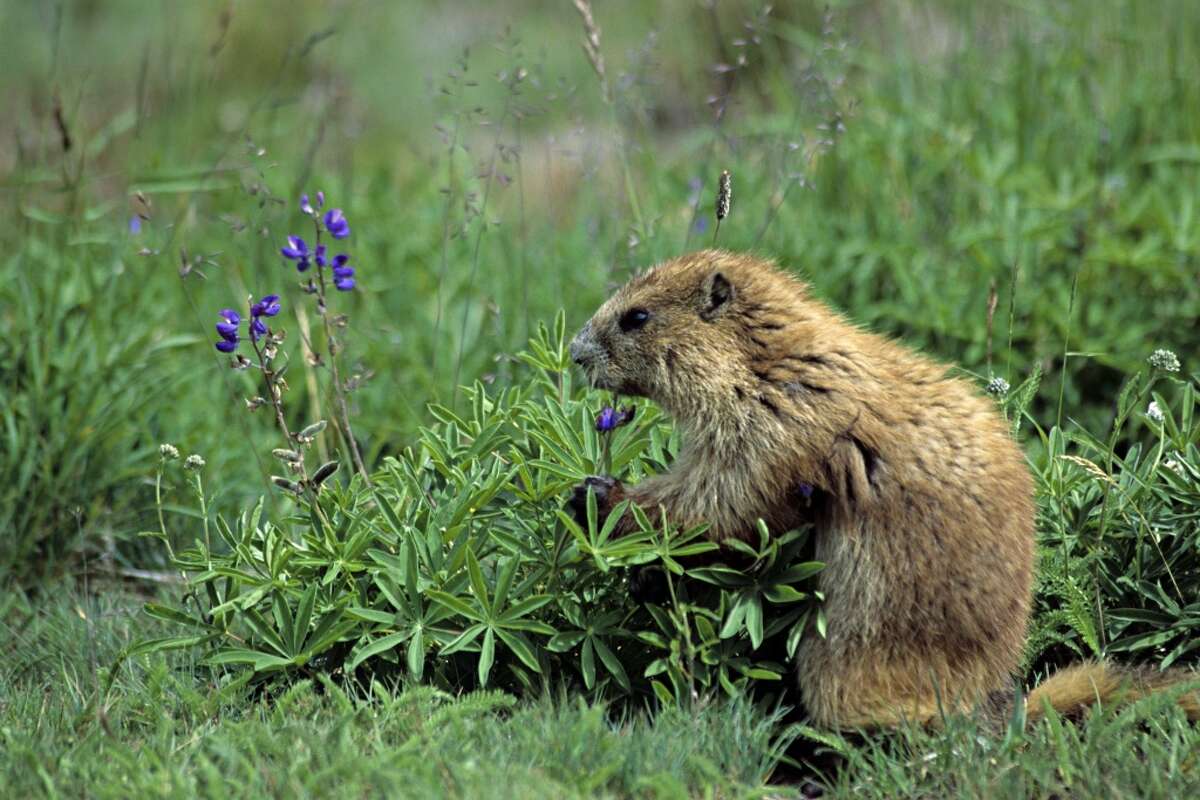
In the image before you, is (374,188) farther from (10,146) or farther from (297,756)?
Result: (297,756)

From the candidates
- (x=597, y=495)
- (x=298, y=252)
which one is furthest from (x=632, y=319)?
(x=298, y=252)

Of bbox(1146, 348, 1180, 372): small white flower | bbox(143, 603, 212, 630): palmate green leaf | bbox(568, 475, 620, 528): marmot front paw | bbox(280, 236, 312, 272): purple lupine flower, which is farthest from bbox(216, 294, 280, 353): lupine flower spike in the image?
bbox(1146, 348, 1180, 372): small white flower

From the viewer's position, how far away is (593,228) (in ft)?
20.7

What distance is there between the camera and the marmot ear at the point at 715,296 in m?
3.66

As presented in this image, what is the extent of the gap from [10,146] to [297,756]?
7.17 m

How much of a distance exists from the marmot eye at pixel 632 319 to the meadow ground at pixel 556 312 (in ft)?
1.83

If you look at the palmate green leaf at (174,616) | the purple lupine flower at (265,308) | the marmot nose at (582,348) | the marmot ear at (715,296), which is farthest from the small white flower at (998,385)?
the palmate green leaf at (174,616)

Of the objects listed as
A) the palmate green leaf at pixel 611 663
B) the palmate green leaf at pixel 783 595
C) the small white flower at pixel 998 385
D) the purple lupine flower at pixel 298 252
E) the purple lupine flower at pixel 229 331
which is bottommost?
the palmate green leaf at pixel 611 663

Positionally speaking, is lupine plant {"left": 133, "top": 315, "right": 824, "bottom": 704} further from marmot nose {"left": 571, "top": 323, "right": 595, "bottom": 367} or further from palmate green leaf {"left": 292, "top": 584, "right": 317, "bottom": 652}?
marmot nose {"left": 571, "top": 323, "right": 595, "bottom": 367}

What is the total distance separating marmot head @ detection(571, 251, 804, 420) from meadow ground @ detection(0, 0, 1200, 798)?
49 centimetres

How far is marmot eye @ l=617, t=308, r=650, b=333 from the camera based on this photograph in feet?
12.4

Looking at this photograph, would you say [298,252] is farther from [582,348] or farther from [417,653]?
[417,653]

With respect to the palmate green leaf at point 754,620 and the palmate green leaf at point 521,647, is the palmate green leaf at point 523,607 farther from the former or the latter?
the palmate green leaf at point 754,620

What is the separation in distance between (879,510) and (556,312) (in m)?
2.23
